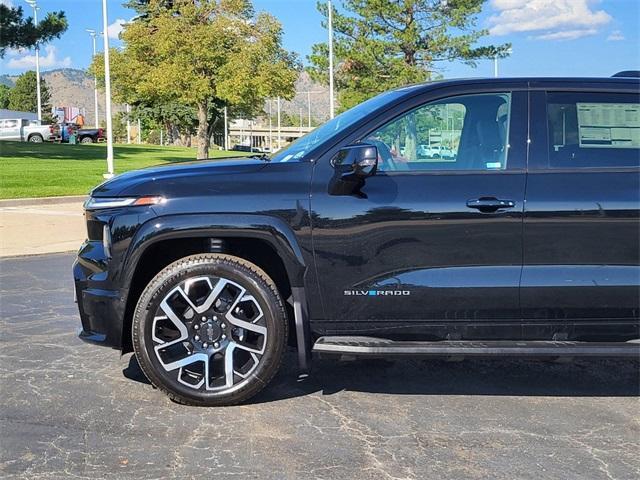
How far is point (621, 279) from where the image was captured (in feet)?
12.8

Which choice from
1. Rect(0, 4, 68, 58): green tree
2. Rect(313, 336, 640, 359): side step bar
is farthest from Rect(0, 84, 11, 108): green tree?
Rect(313, 336, 640, 359): side step bar

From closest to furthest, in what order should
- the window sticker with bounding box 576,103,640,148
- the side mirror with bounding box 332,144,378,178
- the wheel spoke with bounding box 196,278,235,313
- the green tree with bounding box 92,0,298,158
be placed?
the side mirror with bounding box 332,144,378,178 → the wheel spoke with bounding box 196,278,235,313 → the window sticker with bounding box 576,103,640,148 → the green tree with bounding box 92,0,298,158

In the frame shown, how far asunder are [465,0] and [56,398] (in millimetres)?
34162

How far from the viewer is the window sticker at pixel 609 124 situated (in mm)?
4148

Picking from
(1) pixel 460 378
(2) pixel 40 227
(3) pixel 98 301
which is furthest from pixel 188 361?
(2) pixel 40 227

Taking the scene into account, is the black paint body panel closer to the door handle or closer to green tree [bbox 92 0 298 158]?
A: the door handle

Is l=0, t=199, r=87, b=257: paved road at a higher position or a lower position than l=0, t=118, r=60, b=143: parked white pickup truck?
lower

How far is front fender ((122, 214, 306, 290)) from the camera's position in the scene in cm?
393

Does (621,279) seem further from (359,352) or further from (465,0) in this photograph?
(465,0)

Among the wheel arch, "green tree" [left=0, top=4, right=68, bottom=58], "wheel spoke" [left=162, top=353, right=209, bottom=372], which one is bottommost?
"wheel spoke" [left=162, top=353, right=209, bottom=372]

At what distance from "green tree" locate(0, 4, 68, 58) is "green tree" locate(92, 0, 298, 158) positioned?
4.30m

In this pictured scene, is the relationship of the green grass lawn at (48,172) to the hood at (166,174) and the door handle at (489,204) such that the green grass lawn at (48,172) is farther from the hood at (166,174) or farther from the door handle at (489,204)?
the door handle at (489,204)

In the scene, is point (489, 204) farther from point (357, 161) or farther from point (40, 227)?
point (40, 227)

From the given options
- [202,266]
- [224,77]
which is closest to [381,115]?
[202,266]
